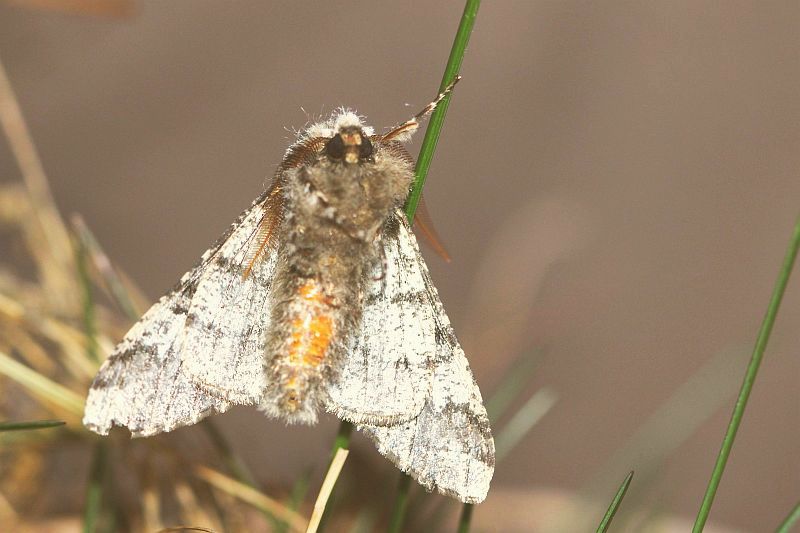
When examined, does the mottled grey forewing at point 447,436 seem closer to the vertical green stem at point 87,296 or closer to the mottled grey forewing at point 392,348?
the mottled grey forewing at point 392,348

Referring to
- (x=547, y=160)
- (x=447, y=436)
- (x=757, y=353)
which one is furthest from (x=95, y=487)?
(x=547, y=160)

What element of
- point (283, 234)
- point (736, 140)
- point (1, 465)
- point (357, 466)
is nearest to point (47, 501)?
point (1, 465)

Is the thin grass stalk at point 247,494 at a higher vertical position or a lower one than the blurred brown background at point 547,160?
lower

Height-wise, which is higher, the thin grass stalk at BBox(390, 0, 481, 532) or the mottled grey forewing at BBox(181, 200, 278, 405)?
the thin grass stalk at BBox(390, 0, 481, 532)

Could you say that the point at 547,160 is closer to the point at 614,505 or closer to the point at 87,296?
the point at 87,296

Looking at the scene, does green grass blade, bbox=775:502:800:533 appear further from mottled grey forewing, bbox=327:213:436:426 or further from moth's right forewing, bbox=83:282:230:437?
moth's right forewing, bbox=83:282:230:437

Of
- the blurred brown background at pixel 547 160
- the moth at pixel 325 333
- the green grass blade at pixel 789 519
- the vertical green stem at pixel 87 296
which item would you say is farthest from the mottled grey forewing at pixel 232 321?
the blurred brown background at pixel 547 160

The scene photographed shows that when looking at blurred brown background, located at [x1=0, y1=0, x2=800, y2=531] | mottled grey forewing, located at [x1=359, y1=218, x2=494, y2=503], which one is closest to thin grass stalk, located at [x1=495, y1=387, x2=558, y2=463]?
mottled grey forewing, located at [x1=359, y1=218, x2=494, y2=503]
